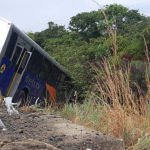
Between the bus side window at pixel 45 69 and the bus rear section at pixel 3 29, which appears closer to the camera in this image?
the bus rear section at pixel 3 29

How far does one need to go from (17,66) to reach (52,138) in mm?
7551

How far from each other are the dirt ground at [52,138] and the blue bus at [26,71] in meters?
4.80

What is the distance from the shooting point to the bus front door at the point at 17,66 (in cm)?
1025

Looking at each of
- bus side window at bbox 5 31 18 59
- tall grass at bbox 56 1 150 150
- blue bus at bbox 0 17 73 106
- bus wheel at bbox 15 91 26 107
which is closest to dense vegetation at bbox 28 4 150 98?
tall grass at bbox 56 1 150 150

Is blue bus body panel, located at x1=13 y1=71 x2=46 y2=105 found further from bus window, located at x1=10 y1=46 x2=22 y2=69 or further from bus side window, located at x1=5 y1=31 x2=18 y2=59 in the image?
bus side window, located at x1=5 y1=31 x2=18 y2=59

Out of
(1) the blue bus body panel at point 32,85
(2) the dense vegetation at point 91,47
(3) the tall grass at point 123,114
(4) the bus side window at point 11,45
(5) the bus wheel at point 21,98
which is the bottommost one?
(5) the bus wheel at point 21,98

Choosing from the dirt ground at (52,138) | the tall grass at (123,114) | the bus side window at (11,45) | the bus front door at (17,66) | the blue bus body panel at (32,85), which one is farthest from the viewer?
the blue bus body panel at (32,85)

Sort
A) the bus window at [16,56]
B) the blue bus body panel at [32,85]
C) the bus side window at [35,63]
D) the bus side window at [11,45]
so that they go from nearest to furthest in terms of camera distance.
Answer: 1. the bus side window at [11,45]
2. the bus window at [16,56]
3. the blue bus body panel at [32,85]
4. the bus side window at [35,63]

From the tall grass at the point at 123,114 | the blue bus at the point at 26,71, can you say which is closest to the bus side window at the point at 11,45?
the blue bus at the point at 26,71

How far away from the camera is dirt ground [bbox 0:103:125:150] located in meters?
2.67

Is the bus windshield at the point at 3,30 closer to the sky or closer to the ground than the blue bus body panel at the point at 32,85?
closer to the sky

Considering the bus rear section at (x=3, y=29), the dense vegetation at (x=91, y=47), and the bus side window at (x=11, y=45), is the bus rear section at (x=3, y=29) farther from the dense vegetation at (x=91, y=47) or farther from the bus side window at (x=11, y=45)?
the dense vegetation at (x=91, y=47)

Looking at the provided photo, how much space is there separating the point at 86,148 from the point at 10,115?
2.07m

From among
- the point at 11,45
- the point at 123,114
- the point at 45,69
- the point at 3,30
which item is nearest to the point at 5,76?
the point at 11,45
